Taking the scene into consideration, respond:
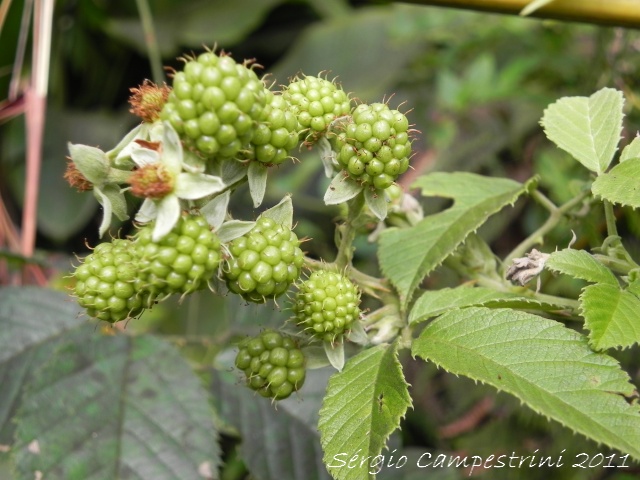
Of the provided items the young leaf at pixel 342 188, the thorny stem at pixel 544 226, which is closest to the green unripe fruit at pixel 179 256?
A: the young leaf at pixel 342 188

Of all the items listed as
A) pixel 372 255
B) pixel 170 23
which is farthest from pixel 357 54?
pixel 372 255

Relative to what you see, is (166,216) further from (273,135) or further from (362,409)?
(362,409)

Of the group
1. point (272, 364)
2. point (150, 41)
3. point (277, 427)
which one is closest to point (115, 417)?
point (277, 427)

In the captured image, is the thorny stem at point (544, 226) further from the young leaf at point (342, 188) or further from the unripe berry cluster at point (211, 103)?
the unripe berry cluster at point (211, 103)

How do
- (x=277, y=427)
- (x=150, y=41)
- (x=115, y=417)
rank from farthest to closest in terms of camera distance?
(x=150, y=41) < (x=277, y=427) < (x=115, y=417)

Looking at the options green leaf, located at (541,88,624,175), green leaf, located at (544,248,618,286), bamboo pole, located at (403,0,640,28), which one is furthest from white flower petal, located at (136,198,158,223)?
bamboo pole, located at (403,0,640,28)

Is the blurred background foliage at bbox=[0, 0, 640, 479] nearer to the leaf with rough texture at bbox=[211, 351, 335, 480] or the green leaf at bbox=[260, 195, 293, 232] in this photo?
the leaf with rough texture at bbox=[211, 351, 335, 480]

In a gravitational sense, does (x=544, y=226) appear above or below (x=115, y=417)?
above
